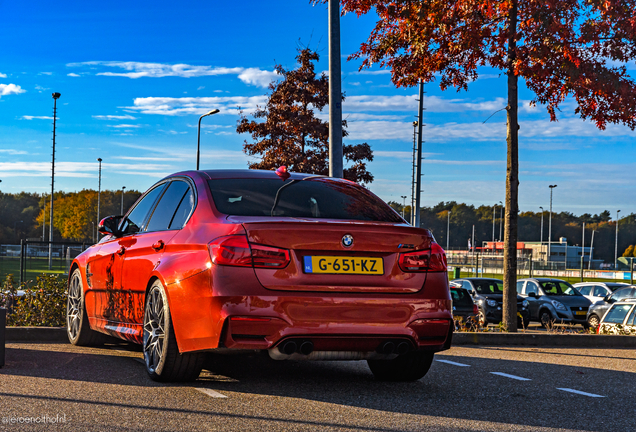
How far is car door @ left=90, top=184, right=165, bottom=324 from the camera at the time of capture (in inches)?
261

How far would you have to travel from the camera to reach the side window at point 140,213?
680 centimetres

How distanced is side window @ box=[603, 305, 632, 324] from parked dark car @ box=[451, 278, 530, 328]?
470cm

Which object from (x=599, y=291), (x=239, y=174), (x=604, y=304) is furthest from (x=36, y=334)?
(x=599, y=291)

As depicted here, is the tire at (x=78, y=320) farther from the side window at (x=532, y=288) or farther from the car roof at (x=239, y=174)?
the side window at (x=532, y=288)

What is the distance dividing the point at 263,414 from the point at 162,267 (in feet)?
5.01

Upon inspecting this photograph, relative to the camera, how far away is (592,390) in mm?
6090

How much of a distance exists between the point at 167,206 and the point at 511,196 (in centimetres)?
652

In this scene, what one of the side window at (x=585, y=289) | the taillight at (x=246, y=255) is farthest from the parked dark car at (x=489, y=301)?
the taillight at (x=246, y=255)

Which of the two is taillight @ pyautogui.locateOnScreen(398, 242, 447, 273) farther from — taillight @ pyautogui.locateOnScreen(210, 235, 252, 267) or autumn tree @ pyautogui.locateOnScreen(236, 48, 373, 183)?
autumn tree @ pyautogui.locateOnScreen(236, 48, 373, 183)

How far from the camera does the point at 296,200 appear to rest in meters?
5.77

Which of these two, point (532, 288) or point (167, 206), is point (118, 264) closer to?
point (167, 206)

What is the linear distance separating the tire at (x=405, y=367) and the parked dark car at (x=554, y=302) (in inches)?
657

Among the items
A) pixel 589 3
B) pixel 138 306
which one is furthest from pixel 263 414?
pixel 589 3

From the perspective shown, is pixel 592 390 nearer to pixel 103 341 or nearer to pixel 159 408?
pixel 159 408
